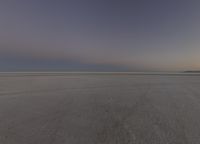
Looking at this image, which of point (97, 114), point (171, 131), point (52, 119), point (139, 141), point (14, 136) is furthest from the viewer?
point (97, 114)

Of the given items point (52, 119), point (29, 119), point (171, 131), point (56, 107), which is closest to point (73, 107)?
point (56, 107)

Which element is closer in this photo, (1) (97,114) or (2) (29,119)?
(2) (29,119)

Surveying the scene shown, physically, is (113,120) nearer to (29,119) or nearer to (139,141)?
(139,141)

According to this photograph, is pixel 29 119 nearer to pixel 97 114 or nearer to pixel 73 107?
pixel 73 107

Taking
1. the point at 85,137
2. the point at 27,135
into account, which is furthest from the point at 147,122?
the point at 27,135

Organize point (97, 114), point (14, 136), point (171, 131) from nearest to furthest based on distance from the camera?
point (14, 136), point (171, 131), point (97, 114)

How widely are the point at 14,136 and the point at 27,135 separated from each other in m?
0.30

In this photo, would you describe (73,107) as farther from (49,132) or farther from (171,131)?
(171,131)

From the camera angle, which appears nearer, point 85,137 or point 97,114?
point 85,137

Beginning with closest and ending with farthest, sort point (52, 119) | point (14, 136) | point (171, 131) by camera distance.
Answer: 1. point (14, 136)
2. point (171, 131)
3. point (52, 119)

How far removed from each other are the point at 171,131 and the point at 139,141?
3.39 feet

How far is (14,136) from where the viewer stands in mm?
2984

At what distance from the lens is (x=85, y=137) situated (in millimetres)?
2953

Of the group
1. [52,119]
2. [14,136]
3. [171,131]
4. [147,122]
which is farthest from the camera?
[52,119]
